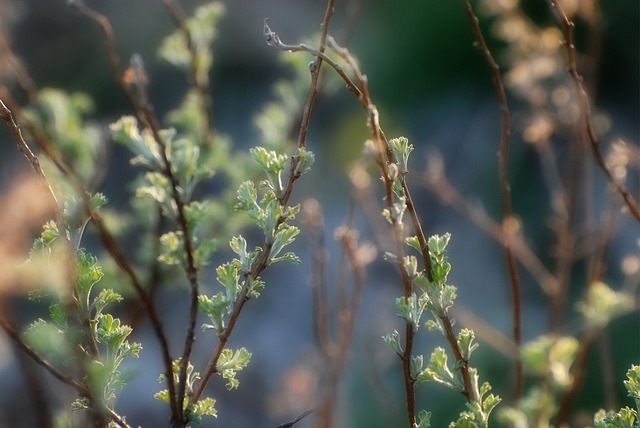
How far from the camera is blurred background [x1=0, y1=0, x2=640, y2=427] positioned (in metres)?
2.19

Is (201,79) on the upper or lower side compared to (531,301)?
lower

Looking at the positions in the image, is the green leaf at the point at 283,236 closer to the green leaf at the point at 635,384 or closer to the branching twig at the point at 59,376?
the branching twig at the point at 59,376

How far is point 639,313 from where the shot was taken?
199cm

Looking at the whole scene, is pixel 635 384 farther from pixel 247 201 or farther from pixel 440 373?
pixel 247 201

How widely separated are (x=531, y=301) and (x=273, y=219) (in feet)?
6.31

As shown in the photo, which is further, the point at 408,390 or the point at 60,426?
the point at 60,426

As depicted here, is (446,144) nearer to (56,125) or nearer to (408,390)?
(56,125)

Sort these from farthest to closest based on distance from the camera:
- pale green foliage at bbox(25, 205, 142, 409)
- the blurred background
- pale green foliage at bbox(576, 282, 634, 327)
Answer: the blurred background
pale green foliage at bbox(576, 282, 634, 327)
pale green foliage at bbox(25, 205, 142, 409)

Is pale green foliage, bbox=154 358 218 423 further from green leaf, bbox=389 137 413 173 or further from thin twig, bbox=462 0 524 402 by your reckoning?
thin twig, bbox=462 0 524 402

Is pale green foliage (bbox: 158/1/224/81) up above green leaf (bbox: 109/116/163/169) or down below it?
above

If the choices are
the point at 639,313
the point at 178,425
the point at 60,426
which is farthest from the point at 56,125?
the point at 639,313

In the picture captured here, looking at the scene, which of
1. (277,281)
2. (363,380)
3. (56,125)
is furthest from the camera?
(277,281)

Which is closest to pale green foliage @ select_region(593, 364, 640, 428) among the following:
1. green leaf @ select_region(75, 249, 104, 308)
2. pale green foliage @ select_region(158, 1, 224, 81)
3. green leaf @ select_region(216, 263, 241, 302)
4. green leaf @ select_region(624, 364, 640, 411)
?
green leaf @ select_region(624, 364, 640, 411)

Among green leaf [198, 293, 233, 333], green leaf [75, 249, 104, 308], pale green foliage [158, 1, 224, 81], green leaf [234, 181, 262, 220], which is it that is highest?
pale green foliage [158, 1, 224, 81]
